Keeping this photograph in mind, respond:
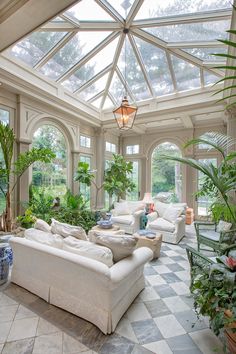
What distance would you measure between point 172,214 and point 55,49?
15.1ft

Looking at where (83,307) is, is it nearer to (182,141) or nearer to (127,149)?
(182,141)

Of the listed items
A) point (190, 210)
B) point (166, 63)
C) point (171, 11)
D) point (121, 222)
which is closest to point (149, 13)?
point (171, 11)

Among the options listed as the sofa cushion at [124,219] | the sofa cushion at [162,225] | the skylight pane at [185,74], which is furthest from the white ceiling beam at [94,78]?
the sofa cushion at [162,225]

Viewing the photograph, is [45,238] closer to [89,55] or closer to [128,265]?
[128,265]

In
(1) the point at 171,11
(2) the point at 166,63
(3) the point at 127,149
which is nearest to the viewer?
(1) the point at 171,11

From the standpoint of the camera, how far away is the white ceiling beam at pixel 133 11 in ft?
10.8

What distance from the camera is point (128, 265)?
207 centimetres

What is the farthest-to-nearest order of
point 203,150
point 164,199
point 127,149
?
point 127,149, point 203,150, point 164,199

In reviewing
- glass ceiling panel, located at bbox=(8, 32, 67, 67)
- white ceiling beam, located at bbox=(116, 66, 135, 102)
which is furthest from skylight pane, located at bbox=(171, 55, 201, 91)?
glass ceiling panel, located at bbox=(8, 32, 67, 67)

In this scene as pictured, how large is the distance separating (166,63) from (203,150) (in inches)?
139

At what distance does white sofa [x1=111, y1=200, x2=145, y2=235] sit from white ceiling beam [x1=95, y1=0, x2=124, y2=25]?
4.22m

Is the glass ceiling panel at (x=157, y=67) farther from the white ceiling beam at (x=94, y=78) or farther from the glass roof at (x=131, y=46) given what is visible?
the white ceiling beam at (x=94, y=78)

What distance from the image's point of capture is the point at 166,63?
470 cm

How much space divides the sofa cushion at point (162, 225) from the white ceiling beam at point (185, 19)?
4078 millimetres
